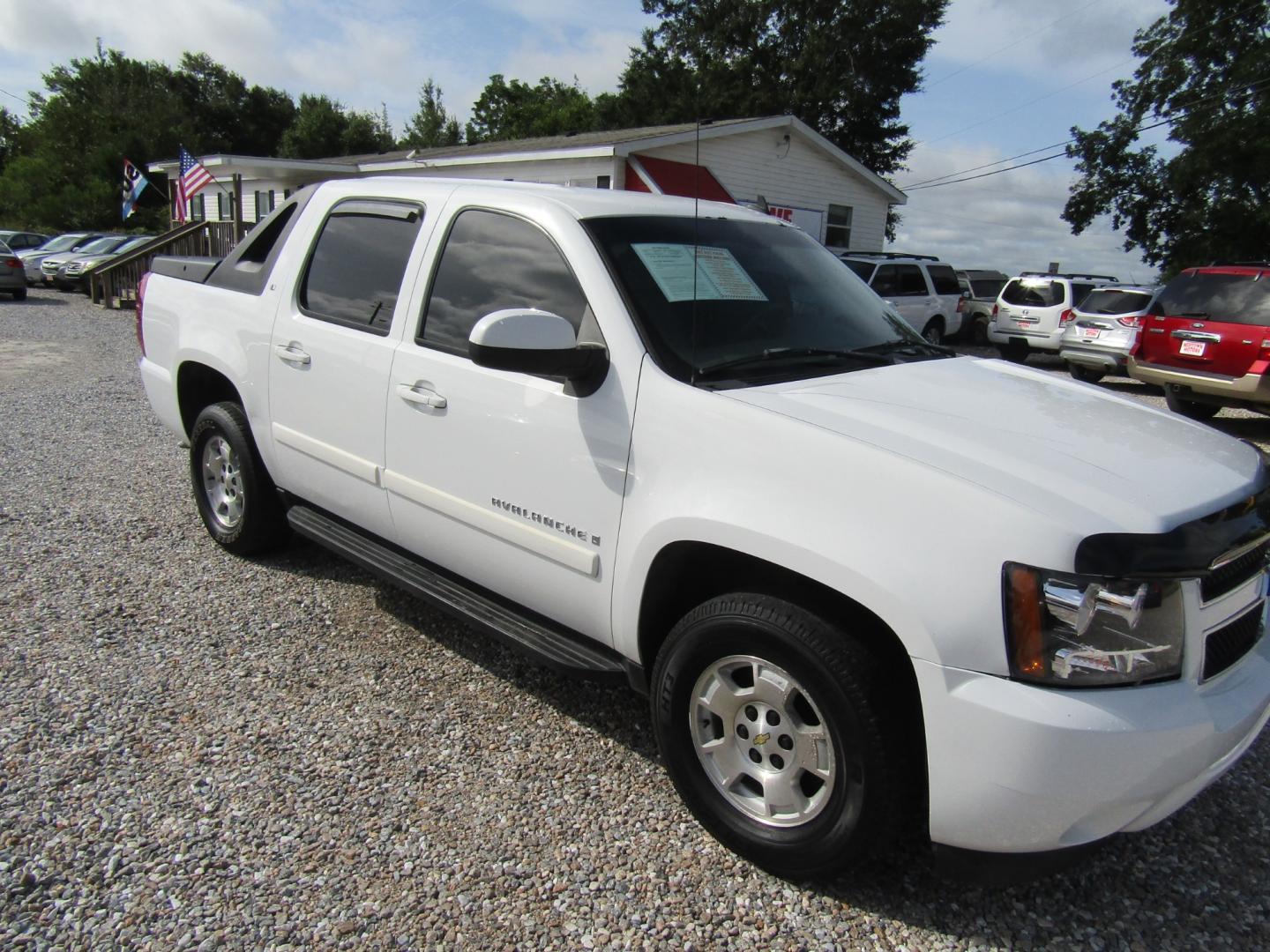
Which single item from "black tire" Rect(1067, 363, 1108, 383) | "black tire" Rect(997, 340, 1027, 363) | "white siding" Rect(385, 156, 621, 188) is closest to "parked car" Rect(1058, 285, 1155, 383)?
"black tire" Rect(1067, 363, 1108, 383)

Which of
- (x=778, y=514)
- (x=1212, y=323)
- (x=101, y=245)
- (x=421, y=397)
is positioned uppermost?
(x=101, y=245)

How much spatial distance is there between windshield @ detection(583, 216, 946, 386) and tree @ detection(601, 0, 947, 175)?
37367 mm

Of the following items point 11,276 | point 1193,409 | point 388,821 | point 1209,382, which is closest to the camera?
point 388,821

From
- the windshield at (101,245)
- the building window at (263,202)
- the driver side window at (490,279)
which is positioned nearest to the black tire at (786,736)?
the driver side window at (490,279)

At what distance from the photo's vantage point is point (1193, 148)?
29.3 meters

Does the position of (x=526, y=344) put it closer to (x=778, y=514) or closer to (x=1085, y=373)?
(x=778, y=514)

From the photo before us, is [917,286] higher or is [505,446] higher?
[917,286]

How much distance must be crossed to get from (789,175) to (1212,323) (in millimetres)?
13796

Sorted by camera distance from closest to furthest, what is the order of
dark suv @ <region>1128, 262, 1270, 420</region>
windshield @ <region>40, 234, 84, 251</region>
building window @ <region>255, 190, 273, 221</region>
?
dark suv @ <region>1128, 262, 1270, 420</region> < windshield @ <region>40, 234, 84, 251</region> < building window @ <region>255, 190, 273, 221</region>

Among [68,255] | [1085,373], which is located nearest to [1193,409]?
[1085,373]

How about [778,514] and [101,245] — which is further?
[101,245]

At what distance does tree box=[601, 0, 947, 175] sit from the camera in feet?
127

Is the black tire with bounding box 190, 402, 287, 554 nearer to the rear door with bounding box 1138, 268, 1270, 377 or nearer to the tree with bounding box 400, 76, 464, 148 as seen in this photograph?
the rear door with bounding box 1138, 268, 1270, 377

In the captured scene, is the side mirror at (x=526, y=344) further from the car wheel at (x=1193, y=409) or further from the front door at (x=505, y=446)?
the car wheel at (x=1193, y=409)
